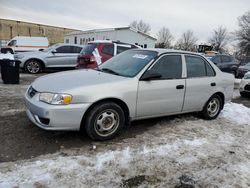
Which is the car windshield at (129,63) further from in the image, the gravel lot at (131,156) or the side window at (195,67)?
the gravel lot at (131,156)

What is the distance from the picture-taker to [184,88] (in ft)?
16.5

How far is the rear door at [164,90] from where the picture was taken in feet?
14.7

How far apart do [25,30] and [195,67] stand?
66542mm

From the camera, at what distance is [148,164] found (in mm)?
3514

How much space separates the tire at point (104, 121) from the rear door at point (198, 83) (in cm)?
Answer: 166

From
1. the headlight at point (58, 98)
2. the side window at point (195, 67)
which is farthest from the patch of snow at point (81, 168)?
the side window at point (195, 67)

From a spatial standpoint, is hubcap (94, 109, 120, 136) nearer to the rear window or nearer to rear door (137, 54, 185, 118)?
rear door (137, 54, 185, 118)

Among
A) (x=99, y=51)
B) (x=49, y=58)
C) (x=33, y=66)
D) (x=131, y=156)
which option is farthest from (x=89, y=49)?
(x=131, y=156)

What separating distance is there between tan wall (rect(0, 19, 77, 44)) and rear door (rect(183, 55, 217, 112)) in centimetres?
6347

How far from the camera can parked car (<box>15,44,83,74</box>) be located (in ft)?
40.4

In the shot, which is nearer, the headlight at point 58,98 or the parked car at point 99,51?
the headlight at point 58,98

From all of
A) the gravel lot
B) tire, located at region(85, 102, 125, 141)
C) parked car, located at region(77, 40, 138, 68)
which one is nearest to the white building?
parked car, located at region(77, 40, 138, 68)

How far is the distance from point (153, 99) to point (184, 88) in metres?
0.83

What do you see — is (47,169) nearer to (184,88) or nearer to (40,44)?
(184,88)
